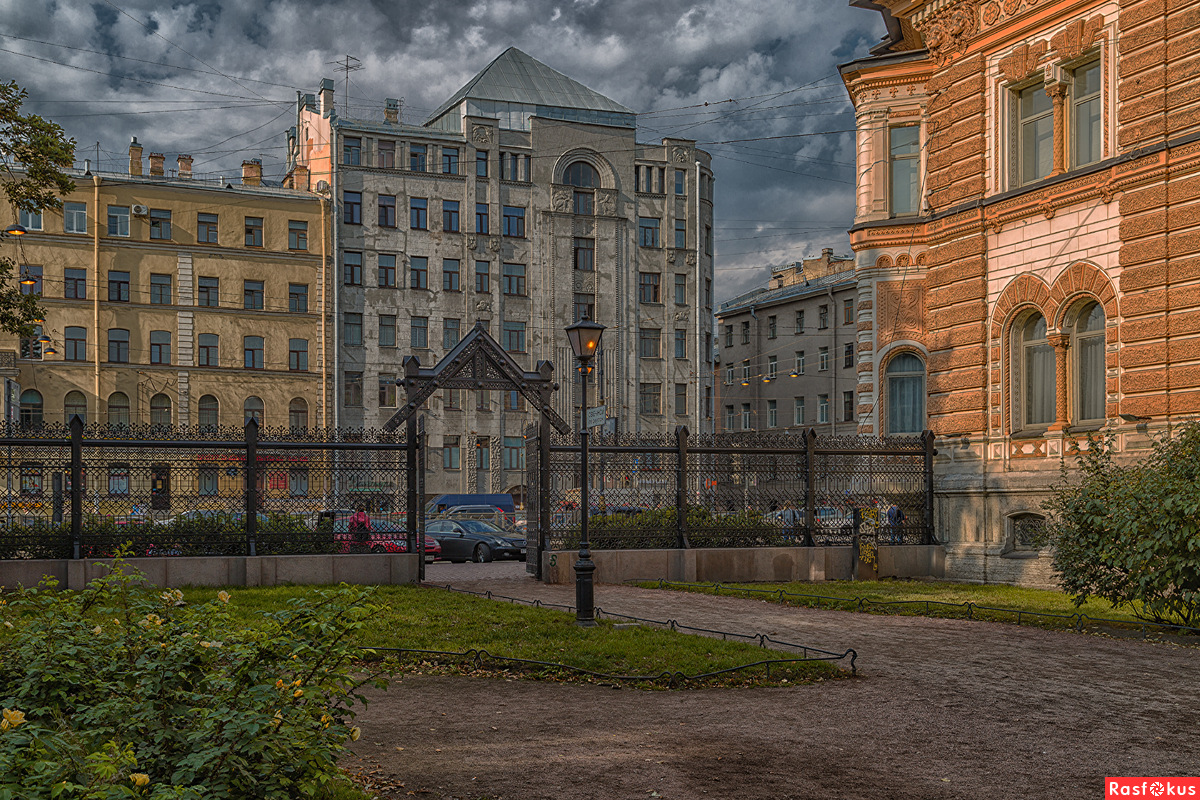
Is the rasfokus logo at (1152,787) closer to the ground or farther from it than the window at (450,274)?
closer to the ground

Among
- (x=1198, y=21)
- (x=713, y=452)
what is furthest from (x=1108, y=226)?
(x=713, y=452)

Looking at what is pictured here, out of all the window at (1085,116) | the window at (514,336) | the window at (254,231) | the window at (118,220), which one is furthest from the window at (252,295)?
the window at (1085,116)

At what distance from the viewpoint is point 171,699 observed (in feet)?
18.2

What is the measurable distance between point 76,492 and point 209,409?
125ft

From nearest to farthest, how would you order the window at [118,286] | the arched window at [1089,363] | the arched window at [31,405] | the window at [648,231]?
the arched window at [1089,363] → the arched window at [31,405] → the window at [118,286] → the window at [648,231]

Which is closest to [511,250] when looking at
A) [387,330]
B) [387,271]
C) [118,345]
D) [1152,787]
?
[387,271]

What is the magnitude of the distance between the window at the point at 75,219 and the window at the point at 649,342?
29507 mm

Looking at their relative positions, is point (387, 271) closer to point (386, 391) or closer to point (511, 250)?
point (386, 391)

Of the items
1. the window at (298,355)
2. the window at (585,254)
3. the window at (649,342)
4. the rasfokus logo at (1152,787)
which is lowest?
the rasfokus logo at (1152,787)

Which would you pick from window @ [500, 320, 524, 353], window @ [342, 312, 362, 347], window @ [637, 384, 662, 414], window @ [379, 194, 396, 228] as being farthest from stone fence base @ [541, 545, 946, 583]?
window @ [379, 194, 396, 228]

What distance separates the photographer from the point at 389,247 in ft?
192

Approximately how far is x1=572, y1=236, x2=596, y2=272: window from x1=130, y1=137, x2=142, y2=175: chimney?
2367 centimetres

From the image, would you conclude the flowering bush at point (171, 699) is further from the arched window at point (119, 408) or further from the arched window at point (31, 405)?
the arched window at point (119, 408)

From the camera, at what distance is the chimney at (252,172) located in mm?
60500
